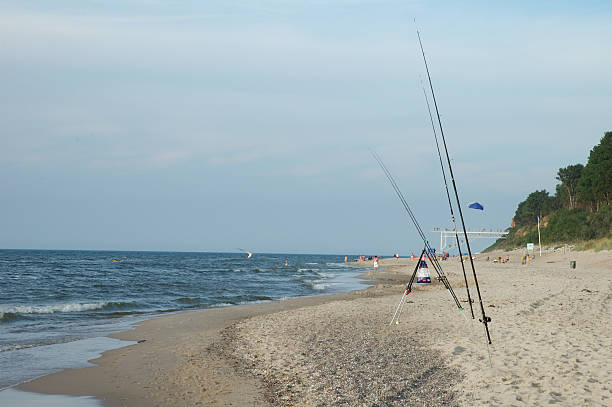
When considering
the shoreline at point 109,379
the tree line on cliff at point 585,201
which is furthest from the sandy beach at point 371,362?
the tree line on cliff at point 585,201

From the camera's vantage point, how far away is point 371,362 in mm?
8852

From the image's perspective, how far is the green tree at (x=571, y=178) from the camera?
7631cm

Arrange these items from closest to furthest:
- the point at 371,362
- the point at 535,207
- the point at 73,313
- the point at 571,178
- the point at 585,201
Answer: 1. the point at 371,362
2. the point at 73,313
3. the point at 585,201
4. the point at 571,178
5. the point at 535,207

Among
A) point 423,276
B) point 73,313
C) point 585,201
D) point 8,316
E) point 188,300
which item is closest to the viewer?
point 8,316

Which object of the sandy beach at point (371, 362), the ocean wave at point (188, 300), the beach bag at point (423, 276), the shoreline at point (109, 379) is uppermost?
the beach bag at point (423, 276)

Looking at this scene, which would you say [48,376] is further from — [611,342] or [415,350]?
[611,342]

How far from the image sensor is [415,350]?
9672 millimetres

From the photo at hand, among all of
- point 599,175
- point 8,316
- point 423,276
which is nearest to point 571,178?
point 599,175

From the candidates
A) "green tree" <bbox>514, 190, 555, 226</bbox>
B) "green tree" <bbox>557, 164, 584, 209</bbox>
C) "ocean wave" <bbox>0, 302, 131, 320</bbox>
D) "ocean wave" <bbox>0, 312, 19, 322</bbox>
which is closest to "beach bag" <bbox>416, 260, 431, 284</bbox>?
"ocean wave" <bbox>0, 302, 131, 320</bbox>

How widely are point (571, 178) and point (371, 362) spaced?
258 feet

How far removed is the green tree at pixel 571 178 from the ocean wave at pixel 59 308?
235 ft

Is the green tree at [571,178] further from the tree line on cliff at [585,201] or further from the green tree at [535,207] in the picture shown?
the green tree at [535,207]

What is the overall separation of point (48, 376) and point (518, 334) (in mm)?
8841

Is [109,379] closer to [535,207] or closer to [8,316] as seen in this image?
[8,316]
